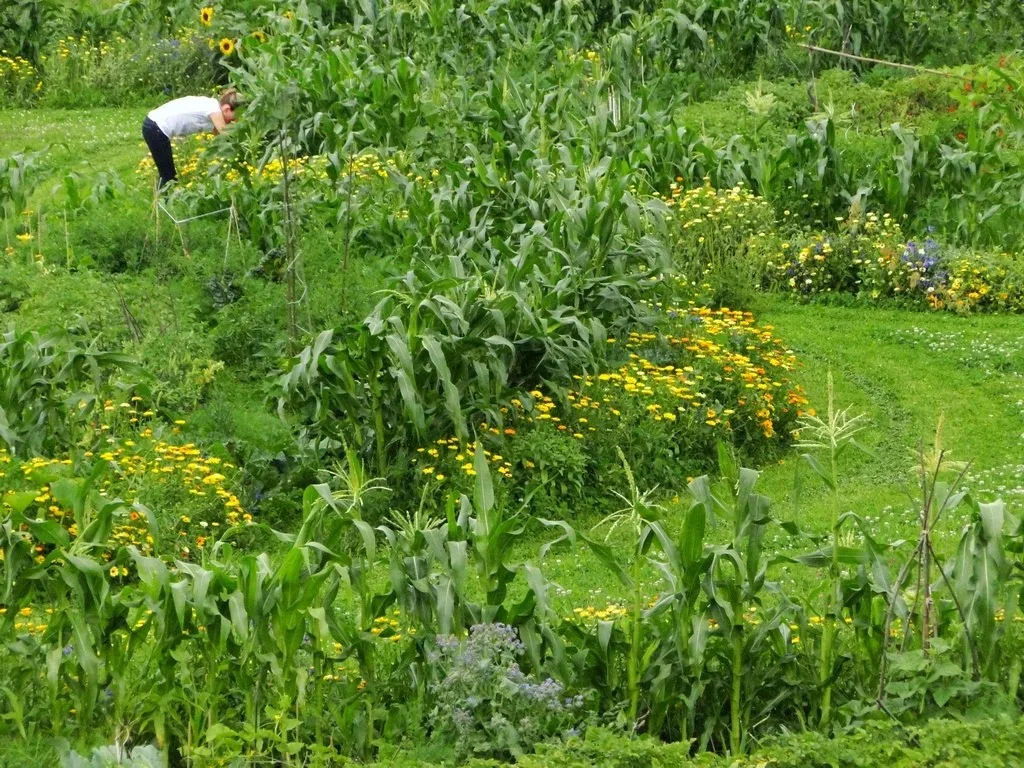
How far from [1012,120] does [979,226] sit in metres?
1.84

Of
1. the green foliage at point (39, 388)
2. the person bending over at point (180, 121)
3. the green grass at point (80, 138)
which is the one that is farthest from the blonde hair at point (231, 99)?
the green foliage at point (39, 388)

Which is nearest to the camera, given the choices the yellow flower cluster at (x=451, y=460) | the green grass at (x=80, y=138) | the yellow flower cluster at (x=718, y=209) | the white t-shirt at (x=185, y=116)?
the yellow flower cluster at (x=451, y=460)

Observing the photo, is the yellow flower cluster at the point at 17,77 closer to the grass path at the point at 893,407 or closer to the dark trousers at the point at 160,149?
the dark trousers at the point at 160,149

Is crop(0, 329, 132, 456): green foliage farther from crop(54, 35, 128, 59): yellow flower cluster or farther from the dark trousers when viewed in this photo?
crop(54, 35, 128, 59): yellow flower cluster

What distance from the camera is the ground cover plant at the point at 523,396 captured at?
18.3 feet

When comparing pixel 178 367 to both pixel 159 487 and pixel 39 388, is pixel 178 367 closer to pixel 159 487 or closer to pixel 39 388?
pixel 39 388

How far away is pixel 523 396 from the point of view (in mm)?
Result: 8922

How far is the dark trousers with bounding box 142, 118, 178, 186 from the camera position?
43.3 feet

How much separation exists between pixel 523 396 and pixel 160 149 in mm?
5903

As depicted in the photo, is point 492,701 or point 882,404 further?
point 882,404

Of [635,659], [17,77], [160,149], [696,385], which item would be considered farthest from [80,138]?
[635,659]

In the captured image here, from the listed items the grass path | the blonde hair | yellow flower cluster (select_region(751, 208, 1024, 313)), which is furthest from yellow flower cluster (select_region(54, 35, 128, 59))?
the grass path

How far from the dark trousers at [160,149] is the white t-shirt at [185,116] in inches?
5.0

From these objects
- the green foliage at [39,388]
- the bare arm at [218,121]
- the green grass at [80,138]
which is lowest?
the green grass at [80,138]
